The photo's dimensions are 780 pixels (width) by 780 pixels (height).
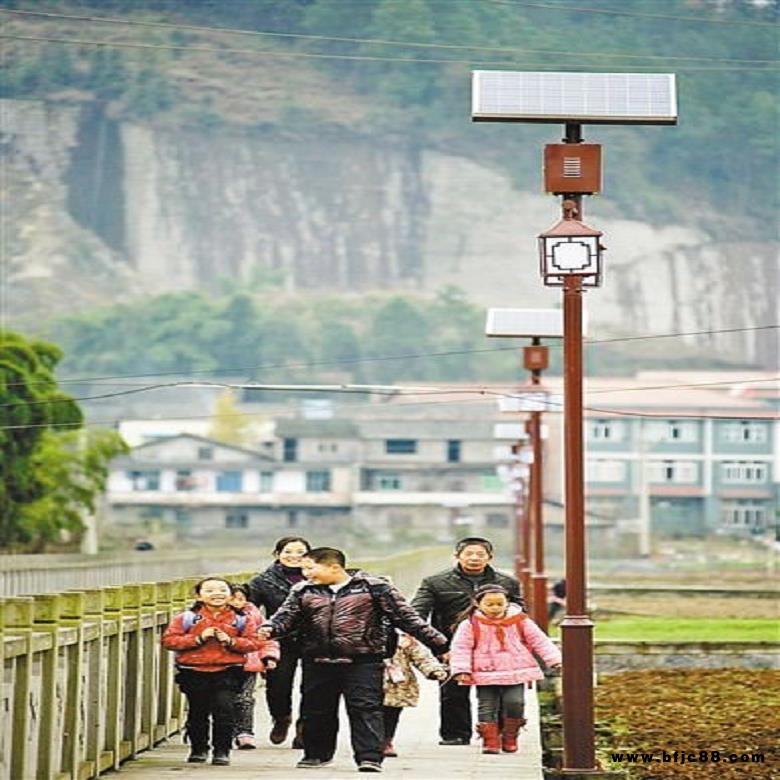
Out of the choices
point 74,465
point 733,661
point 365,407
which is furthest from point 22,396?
point 365,407

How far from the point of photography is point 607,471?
485ft

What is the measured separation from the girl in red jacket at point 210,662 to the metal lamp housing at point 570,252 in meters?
2.73

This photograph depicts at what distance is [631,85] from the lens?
14.6 m

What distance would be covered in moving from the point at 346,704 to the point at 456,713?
2.08 meters

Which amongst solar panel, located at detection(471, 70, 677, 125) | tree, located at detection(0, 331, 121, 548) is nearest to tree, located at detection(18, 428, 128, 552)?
tree, located at detection(0, 331, 121, 548)

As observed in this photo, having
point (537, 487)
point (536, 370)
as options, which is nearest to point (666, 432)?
point (537, 487)

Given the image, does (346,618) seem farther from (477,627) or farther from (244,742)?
(244,742)

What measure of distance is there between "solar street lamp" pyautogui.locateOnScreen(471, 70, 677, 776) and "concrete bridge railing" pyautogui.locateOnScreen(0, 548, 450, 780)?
2.41 m

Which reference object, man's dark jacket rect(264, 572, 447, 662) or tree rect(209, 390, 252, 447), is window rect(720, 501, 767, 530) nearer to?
tree rect(209, 390, 252, 447)

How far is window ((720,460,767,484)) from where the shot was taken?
153000 mm

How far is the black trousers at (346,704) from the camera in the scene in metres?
12.8

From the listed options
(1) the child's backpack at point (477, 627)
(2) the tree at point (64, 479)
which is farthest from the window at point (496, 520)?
(1) the child's backpack at point (477, 627)

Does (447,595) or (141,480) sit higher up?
(141,480)

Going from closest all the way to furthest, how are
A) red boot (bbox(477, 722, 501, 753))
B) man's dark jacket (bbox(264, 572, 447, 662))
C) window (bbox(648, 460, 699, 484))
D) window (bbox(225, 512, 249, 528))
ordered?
man's dark jacket (bbox(264, 572, 447, 662)) < red boot (bbox(477, 722, 501, 753)) < window (bbox(648, 460, 699, 484)) < window (bbox(225, 512, 249, 528))
